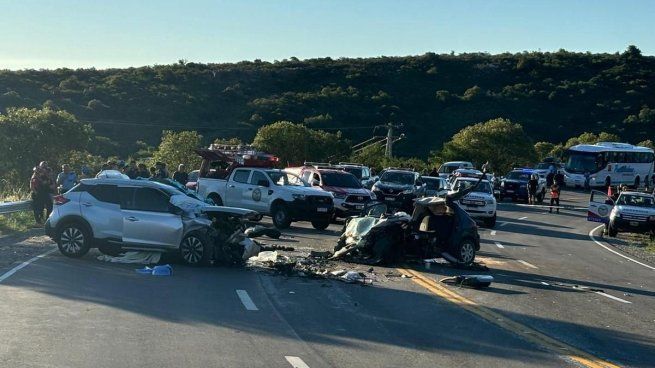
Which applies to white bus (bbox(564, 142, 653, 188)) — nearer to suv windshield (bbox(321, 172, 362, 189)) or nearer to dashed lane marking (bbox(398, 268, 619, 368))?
suv windshield (bbox(321, 172, 362, 189))

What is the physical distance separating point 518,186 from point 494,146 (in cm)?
1974

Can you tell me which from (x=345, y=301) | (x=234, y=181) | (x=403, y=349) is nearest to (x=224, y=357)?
(x=403, y=349)

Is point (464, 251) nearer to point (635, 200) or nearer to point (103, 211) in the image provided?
point (103, 211)

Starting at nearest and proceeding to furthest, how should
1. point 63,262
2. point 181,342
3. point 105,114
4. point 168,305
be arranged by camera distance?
point 181,342 → point 168,305 → point 63,262 → point 105,114

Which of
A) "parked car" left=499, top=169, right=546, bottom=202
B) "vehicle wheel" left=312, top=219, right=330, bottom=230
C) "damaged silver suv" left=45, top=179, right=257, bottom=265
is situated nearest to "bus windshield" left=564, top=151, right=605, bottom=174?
"parked car" left=499, top=169, right=546, bottom=202

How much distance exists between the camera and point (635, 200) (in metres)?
33.8

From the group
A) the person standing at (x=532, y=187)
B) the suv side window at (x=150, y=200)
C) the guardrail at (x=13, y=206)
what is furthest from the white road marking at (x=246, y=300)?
the person standing at (x=532, y=187)

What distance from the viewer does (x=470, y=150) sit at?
2776 inches

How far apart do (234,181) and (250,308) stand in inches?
659

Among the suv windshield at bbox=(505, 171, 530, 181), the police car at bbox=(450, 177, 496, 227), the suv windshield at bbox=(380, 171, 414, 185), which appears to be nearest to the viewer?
the police car at bbox=(450, 177, 496, 227)

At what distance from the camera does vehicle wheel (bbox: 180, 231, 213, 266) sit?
17.1 m

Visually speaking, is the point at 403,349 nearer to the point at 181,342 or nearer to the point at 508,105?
the point at 181,342

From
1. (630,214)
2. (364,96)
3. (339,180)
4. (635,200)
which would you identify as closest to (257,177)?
(339,180)

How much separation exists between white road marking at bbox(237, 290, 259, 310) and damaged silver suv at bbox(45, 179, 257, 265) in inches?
132
